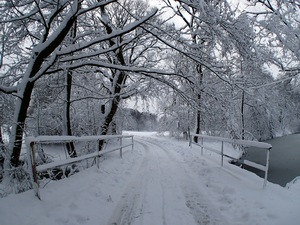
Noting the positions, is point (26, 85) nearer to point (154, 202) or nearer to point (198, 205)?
point (154, 202)

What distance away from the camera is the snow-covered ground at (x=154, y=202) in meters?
3.57

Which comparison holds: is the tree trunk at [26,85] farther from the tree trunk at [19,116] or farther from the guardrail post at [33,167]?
the guardrail post at [33,167]

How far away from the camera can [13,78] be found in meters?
7.77

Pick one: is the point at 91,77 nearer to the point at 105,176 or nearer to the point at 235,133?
the point at 105,176

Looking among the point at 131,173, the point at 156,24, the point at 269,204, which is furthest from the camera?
the point at 131,173

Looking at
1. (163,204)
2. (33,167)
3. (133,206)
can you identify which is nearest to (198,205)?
(163,204)

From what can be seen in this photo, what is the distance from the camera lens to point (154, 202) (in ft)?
15.4

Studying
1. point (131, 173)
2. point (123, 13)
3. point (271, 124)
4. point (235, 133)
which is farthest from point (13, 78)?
point (271, 124)

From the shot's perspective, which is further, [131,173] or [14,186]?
[131,173]

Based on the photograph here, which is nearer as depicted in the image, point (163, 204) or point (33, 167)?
point (33, 167)

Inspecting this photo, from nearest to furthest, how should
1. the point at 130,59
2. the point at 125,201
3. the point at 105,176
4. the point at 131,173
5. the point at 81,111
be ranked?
the point at 125,201
the point at 105,176
the point at 131,173
the point at 130,59
the point at 81,111

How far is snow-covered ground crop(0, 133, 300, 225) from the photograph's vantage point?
3566 millimetres

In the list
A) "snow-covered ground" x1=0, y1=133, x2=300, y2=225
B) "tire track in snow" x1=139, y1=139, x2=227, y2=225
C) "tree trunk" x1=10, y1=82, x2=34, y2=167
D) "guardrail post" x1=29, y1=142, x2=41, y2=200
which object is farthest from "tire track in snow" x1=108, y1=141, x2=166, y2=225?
"tree trunk" x1=10, y1=82, x2=34, y2=167

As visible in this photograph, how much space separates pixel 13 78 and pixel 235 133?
1720 cm
